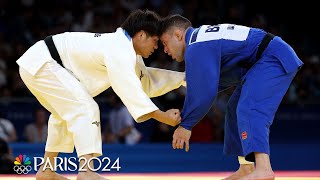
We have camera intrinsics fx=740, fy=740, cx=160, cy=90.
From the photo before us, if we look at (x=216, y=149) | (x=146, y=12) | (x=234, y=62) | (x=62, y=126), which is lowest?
(x=216, y=149)

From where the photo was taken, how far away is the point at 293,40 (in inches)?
461

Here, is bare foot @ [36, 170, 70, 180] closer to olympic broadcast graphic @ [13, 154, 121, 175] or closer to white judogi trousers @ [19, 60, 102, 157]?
olympic broadcast graphic @ [13, 154, 121, 175]

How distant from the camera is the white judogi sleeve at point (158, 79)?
5492 mm

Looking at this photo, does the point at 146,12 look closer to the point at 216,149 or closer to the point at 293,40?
the point at 216,149

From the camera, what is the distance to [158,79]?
5.53 metres

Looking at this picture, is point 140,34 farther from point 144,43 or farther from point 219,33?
point 219,33

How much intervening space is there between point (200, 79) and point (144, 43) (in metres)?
0.62

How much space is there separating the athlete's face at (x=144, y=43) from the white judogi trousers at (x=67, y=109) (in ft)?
1.68

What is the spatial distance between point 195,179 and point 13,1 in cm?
659

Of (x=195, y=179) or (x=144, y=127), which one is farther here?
(x=144, y=127)

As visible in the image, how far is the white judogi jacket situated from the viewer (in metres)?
4.95

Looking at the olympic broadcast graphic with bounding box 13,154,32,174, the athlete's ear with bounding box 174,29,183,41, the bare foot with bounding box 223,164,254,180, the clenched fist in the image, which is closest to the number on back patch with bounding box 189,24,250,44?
the athlete's ear with bounding box 174,29,183,41

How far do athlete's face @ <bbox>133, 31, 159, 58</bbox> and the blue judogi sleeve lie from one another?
409 millimetres

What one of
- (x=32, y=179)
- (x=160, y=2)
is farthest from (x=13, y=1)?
(x=32, y=179)
